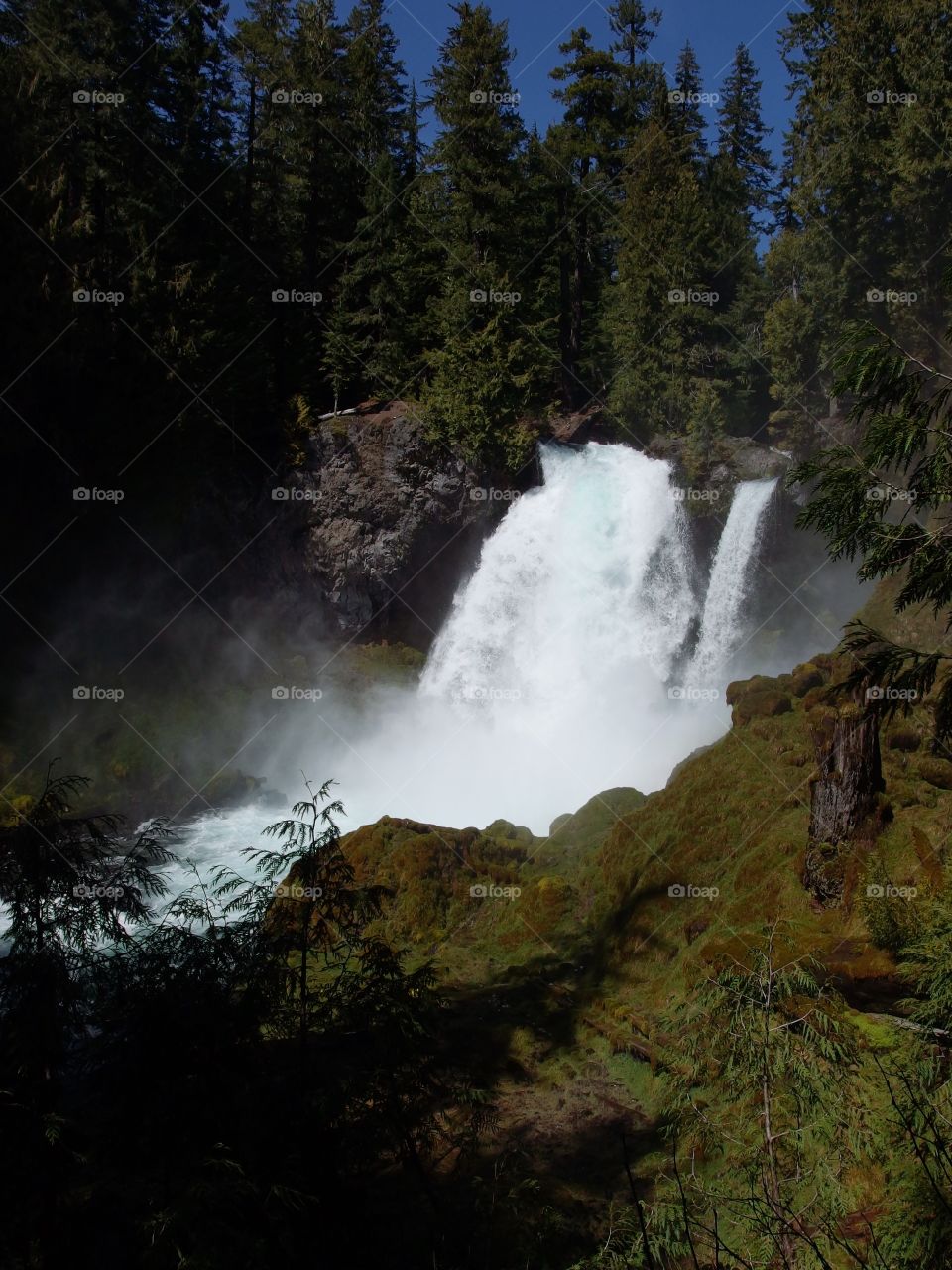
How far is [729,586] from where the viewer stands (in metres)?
25.4

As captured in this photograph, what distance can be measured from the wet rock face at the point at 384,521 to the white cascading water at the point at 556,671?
1147 millimetres

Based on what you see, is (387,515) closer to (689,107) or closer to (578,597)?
(578,597)

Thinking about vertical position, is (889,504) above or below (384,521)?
below

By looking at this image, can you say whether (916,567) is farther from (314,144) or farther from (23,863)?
(314,144)

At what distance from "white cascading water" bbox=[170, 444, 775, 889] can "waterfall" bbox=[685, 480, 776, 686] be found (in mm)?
43

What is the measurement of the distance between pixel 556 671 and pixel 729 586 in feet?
19.7

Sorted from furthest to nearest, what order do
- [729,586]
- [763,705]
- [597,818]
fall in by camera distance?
1. [729,586]
2. [597,818]
3. [763,705]

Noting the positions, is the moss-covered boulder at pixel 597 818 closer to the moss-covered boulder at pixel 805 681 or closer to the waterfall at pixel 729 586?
the moss-covered boulder at pixel 805 681

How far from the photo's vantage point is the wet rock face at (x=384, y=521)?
91.8 ft

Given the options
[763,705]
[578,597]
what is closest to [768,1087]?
[763,705]

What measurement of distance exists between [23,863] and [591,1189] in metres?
6.14

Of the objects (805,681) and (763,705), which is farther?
(805,681)

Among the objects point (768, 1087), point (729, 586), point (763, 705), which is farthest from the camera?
point (729, 586)

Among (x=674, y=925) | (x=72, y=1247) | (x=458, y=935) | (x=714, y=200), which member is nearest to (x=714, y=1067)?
(x=72, y=1247)
